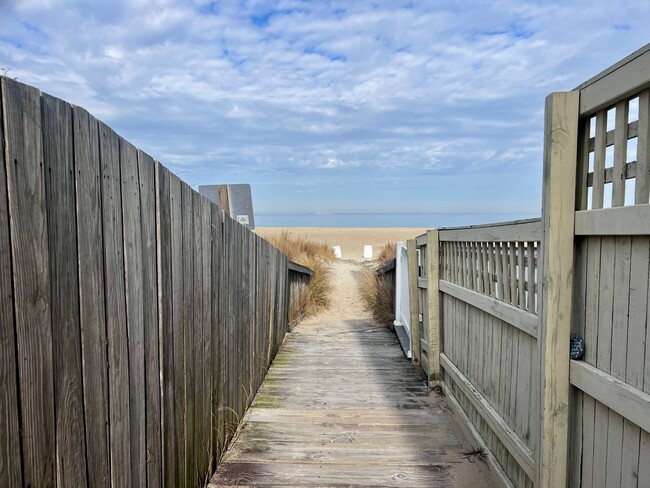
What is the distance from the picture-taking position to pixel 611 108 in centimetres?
189

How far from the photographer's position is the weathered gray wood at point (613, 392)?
62.6 inches

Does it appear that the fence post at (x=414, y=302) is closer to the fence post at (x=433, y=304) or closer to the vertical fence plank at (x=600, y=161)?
the fence post at (x=433, y=304)

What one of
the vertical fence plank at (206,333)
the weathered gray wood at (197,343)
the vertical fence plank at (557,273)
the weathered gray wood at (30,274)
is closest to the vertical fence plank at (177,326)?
the weathered gray wood at (197,343)

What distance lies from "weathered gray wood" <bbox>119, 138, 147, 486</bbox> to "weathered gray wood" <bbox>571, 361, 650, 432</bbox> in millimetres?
1768

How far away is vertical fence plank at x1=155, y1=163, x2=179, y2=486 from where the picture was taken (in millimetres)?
2098

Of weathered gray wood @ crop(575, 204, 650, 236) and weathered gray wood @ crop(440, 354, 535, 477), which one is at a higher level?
weathered gray wood @ crop(575, 204, 650, 236)

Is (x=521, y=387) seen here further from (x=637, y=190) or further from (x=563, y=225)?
(x=637, y=190)

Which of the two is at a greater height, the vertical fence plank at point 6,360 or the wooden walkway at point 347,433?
the vertical fence plank at point 6,360

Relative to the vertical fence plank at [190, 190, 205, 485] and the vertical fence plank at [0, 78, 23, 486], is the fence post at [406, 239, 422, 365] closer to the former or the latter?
the vertical fence plank at [190, 190, 205, 485]

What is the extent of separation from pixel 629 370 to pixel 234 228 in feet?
8.46

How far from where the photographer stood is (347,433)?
3791 millimetres

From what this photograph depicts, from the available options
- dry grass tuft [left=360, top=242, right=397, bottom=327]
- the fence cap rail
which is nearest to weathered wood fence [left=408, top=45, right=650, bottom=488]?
the fence cap rail

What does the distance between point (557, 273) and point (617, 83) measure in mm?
792

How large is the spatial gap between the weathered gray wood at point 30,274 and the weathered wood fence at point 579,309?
1.78m
